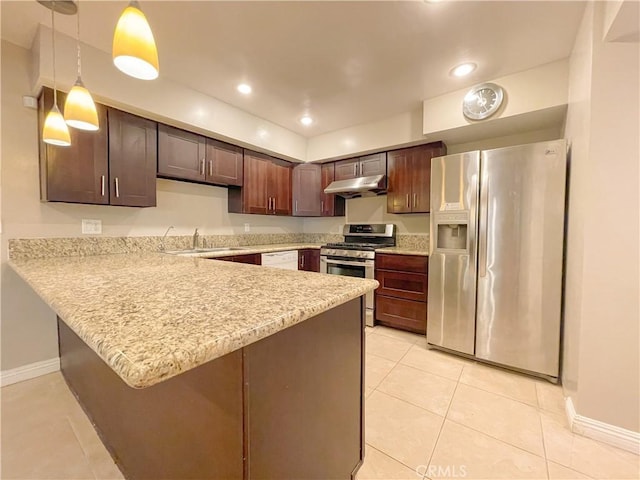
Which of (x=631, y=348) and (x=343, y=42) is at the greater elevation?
(x=343, y=42)

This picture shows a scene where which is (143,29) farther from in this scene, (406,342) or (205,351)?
(406,342)

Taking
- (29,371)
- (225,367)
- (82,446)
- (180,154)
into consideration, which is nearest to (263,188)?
(180,154)

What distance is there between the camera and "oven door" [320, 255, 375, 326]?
3.15m

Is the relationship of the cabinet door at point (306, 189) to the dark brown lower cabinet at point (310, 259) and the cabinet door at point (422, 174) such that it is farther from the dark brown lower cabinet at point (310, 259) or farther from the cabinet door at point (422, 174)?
the cabinet door at point (422, 174)

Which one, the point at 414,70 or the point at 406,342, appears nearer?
the point at 414,70

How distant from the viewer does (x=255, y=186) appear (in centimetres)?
341

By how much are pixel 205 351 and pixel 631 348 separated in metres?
2.07

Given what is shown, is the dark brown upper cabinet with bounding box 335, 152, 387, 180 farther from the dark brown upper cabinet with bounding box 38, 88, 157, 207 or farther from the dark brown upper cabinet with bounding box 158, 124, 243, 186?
the dark brown upper cabinet with bounding box 38, 88, 157, 207

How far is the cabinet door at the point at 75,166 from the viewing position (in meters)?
1.94

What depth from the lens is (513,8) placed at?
161 cm

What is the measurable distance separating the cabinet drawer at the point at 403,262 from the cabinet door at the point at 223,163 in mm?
1900

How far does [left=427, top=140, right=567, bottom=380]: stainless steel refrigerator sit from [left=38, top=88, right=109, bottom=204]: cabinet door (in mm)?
2811

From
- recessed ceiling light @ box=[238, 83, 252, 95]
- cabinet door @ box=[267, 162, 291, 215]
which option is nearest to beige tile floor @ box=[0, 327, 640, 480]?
cabinet door @ box=[267, 162, 291, 215]

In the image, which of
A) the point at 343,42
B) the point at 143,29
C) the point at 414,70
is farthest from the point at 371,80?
the point at 143,29
